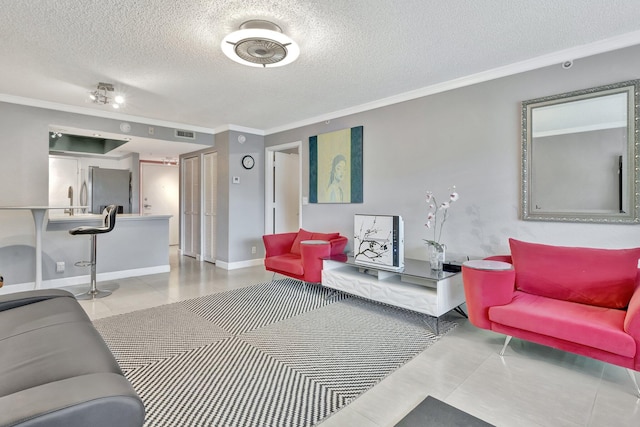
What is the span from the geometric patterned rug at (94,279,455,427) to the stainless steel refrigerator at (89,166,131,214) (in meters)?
4.11

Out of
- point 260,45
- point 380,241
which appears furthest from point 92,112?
point 380,241

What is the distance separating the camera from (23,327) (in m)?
1.47

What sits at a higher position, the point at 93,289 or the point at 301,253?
the point at 301,253

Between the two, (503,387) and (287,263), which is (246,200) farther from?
(503,387)

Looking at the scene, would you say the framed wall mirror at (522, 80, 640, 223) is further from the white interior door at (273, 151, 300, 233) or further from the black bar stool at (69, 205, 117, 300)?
the black bar stool at (69, 205, 117, 300)

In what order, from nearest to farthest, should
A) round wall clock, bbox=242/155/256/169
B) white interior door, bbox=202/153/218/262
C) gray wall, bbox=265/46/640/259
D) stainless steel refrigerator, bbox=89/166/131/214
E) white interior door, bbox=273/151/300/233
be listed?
gray wall, bbox=265/46/640/259, round wall clock, bbox=242/155/256/169, white interior door, bbox=202/153/218/262, white interior door, bbox=273/151/300/233, stainless steel refrigerator, bbox=89/166/131/214

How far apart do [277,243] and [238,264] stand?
1.29 meters

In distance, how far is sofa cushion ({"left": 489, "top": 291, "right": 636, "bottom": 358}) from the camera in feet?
5.96

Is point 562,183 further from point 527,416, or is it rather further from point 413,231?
point 527,416

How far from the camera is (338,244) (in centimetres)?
401

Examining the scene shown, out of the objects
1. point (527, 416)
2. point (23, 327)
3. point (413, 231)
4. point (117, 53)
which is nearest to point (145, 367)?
point (23, 327)

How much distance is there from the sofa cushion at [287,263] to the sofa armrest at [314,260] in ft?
0.37

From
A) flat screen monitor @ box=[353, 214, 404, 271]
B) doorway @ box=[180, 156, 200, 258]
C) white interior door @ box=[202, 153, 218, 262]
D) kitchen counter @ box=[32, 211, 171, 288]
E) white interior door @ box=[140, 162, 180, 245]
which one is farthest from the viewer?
white interior door @ box=[140, 162, 180, 245]

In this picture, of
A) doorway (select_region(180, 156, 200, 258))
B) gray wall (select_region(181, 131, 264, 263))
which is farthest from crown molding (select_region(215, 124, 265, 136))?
doorway (select_region(180, 156, 200, 258))
